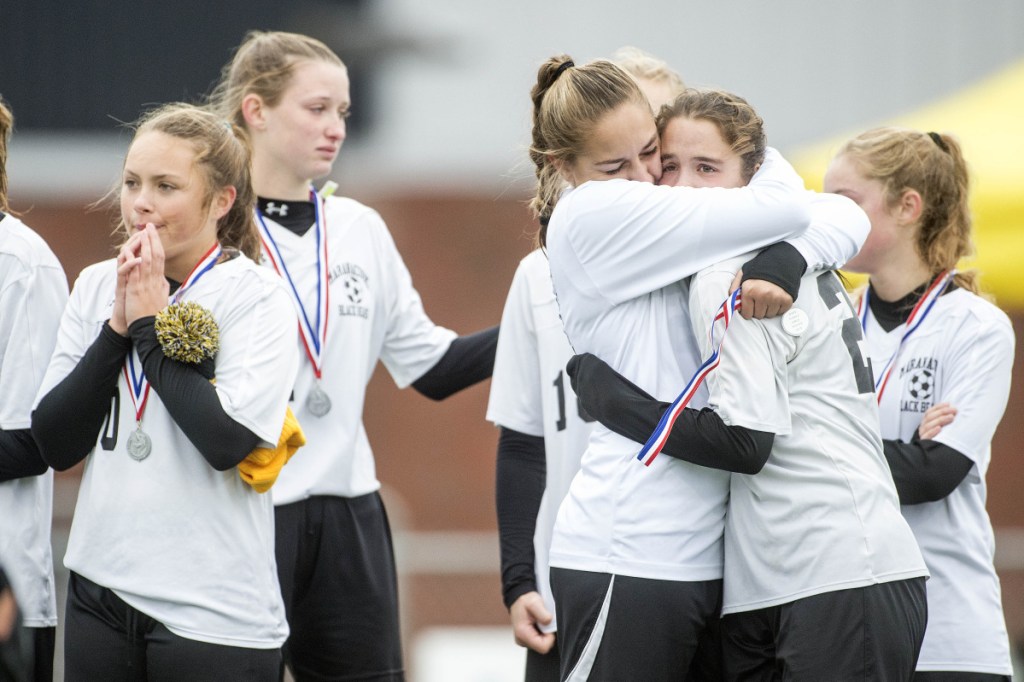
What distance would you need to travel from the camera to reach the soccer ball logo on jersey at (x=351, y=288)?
430 cm

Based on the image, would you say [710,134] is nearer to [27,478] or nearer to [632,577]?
[632,577]

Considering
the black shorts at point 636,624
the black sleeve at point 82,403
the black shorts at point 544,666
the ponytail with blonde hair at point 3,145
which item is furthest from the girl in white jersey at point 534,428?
the ponytail with blonde hair at point 3,145

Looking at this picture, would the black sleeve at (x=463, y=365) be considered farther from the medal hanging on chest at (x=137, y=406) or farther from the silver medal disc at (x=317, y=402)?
the medal hanging on chest at (x=137, y=406)

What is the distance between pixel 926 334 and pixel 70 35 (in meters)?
10.2

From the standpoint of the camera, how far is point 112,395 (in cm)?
324

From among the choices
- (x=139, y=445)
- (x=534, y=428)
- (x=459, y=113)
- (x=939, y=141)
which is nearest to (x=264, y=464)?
(x=139, y=445)

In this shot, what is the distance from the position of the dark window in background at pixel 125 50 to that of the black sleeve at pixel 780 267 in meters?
9.30

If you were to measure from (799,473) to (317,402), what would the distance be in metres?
1.72

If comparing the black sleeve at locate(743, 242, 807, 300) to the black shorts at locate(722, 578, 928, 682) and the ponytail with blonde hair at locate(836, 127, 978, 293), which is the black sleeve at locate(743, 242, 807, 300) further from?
the ponytail with blonde hair at locate(836, 127, 978, 293)

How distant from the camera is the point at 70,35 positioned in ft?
40.2

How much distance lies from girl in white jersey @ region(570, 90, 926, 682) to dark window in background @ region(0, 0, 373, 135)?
938cm

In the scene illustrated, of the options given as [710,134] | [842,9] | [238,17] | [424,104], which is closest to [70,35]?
[238,17]

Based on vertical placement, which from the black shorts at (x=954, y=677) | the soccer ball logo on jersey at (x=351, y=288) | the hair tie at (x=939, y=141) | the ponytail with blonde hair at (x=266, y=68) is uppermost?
the ponytail with blonde hair at (x=266, y=68)

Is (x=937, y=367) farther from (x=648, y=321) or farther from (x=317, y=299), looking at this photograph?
(x=317, y=299)
